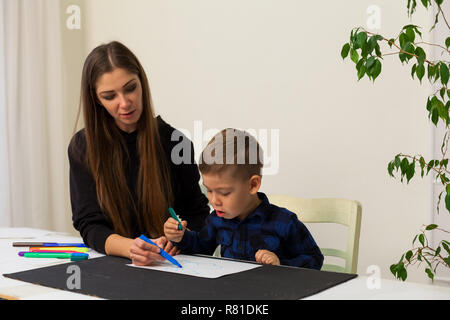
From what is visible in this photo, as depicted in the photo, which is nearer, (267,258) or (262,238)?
(267,258)

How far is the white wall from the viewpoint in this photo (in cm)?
224

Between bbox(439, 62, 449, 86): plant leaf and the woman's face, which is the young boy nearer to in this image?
the woman's face

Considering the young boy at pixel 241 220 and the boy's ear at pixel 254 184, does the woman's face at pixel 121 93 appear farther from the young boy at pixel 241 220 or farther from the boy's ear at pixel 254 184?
the boy's ear at pixel 254 184

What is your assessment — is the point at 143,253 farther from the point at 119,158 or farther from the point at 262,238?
the point at 119,158

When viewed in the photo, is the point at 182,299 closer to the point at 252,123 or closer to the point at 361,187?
the point at 361,187

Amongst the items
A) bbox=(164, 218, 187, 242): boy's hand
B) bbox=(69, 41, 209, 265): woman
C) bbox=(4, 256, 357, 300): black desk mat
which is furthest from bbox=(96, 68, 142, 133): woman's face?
bbox=(4, 256, 357, 300): black desk mat

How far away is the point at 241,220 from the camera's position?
4.91 feet

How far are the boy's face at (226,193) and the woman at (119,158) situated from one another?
0.96 ft

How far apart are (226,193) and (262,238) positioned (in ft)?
0.50

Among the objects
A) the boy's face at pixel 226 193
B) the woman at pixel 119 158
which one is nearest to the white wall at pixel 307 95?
the woman at pixel 119 158

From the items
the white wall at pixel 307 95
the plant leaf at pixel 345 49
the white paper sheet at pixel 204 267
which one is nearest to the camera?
the white paper sheet at pixel 204 267

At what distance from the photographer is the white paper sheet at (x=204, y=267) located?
1.22 metres

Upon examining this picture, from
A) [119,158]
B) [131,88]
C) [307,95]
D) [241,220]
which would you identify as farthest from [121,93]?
[307,95]
